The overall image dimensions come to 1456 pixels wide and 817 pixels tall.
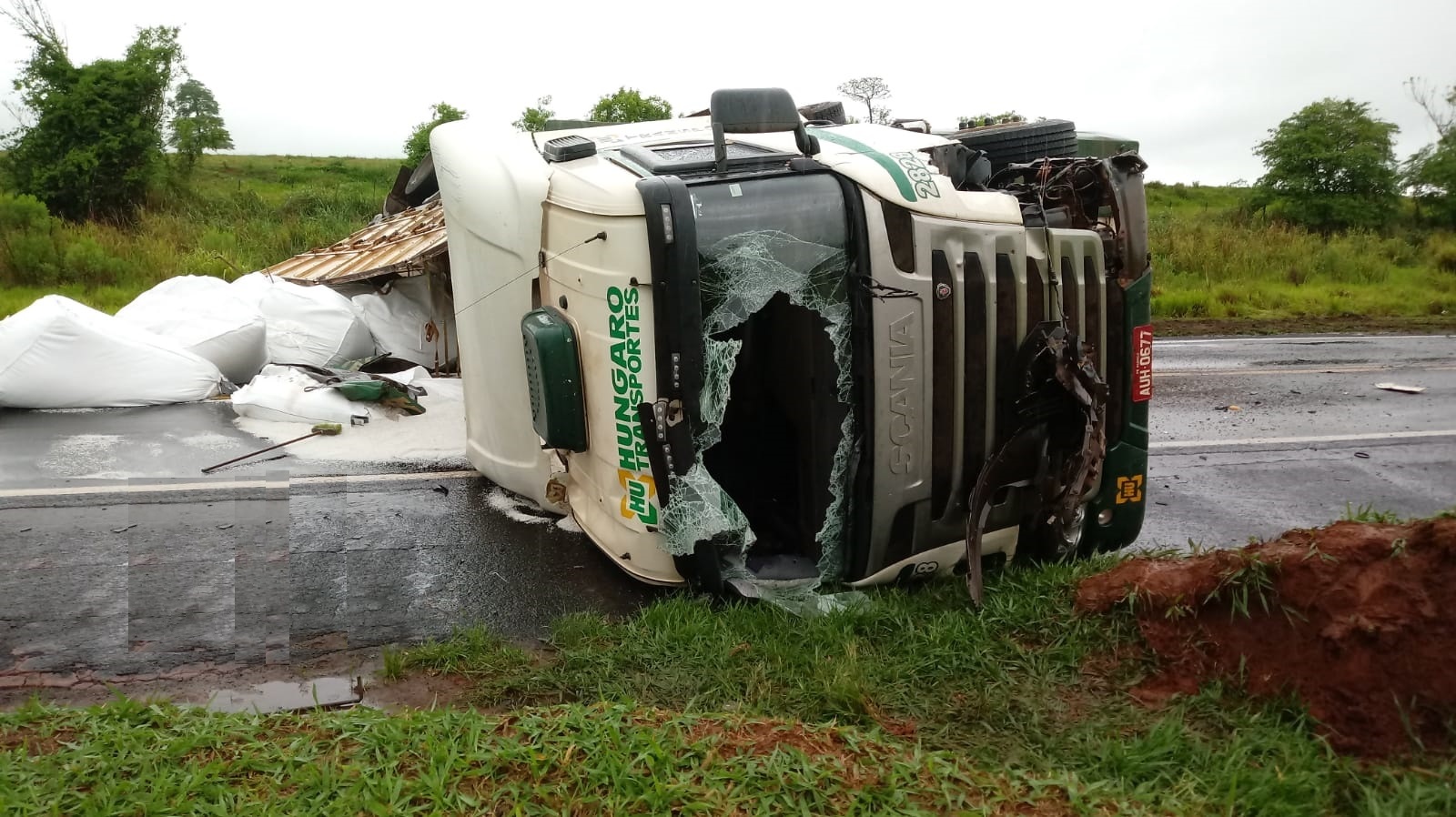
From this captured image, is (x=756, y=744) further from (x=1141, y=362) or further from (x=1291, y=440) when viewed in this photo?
(x=1291, y=440)

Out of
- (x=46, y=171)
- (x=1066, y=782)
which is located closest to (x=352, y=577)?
(x=1066, y=782)

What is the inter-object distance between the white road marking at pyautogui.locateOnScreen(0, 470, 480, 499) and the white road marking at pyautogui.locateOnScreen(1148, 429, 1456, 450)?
4786 mm

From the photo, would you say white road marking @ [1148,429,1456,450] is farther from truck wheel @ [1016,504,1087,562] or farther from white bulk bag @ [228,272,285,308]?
white bulk bag @ [228,272,285,308]

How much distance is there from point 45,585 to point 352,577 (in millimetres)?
1181

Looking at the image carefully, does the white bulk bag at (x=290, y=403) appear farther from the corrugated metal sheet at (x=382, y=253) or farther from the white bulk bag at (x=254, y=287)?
the corrugated metal sheet at (x=382, y=253)

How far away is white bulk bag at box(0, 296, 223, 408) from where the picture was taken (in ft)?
21.3

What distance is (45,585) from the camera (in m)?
4.36

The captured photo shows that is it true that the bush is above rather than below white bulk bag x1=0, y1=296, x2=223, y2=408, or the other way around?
above

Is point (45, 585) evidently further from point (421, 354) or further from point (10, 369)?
point (421, 354)

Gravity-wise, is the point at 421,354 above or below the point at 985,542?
above

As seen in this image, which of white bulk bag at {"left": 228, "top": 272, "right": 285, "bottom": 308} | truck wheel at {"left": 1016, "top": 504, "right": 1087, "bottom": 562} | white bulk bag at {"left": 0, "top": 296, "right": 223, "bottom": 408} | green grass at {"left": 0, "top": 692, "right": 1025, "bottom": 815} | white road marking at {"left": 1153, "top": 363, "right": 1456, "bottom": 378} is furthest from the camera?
white road marking at {"left": 1153, "top": 363, "right": 1456, "bottom": 378}

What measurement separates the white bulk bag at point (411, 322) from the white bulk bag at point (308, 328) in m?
0.32

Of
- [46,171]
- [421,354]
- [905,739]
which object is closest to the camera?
[905,739]

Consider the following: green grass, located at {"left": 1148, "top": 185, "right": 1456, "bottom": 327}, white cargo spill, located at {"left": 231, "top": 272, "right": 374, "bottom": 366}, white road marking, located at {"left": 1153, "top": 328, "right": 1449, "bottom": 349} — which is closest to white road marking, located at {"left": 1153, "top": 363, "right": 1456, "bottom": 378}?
white road marking, located at {"left": 1153, "top": 328, "right": 1449, "bottom": 349}
